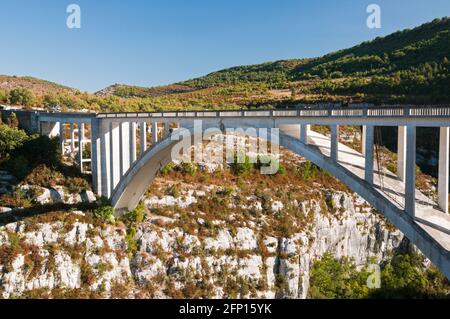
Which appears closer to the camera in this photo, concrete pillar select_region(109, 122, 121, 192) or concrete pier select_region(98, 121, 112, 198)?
concrete pillar select_region(109, 122, 121, 192)

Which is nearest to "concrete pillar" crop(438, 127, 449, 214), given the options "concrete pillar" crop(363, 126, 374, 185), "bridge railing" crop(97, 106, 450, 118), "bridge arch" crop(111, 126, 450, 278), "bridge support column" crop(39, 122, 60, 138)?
"bridge railing" crop(97, 106, 450, 118)

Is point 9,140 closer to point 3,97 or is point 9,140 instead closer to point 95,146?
point 95,146

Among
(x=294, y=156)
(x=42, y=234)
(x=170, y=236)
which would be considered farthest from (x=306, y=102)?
(x=42, y=234)

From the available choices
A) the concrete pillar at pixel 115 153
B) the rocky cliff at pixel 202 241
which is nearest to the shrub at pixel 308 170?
the rocky cliff at pixel 202 241

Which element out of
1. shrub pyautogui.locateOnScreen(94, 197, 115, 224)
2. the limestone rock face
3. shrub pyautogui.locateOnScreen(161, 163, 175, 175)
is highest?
shrub pyautogui.locateOnScreen(161, 163, 175, 175)

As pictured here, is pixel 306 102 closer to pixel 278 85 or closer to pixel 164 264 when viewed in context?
pixel 278 85

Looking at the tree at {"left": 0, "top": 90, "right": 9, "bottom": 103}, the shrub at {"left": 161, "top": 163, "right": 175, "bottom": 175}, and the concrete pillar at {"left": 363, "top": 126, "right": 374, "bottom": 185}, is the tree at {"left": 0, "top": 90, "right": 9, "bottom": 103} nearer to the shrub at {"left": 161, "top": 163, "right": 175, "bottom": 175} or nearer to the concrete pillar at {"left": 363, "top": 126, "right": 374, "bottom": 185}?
the shrub at {"left": 161, "top": 163, "right": 175, "bottom": 175}

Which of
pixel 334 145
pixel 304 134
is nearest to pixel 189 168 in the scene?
pixel 304 134
